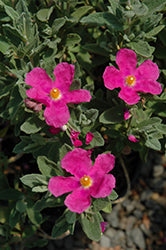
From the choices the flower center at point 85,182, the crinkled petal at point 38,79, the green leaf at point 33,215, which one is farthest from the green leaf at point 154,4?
the green leaf at point 33,215

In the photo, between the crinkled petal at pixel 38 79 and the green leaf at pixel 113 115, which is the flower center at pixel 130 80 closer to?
the green leaf at pixel 113 115

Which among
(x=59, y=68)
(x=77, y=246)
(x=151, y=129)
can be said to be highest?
(x=59, y=68)

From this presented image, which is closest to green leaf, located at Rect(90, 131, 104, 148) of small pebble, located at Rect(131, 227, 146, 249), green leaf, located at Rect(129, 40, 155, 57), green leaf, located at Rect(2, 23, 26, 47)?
green leaf, located at Rect(129, 40, 155, 57)

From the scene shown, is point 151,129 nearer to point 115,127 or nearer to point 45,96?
point 115,127

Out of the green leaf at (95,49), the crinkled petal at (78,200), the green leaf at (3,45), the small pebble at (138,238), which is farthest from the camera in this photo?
the small pebble at (138,238)

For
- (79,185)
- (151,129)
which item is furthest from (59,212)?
(151,129)

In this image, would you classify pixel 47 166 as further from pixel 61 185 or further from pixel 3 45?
pixel 3 45

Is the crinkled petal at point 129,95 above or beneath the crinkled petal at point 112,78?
beneath
